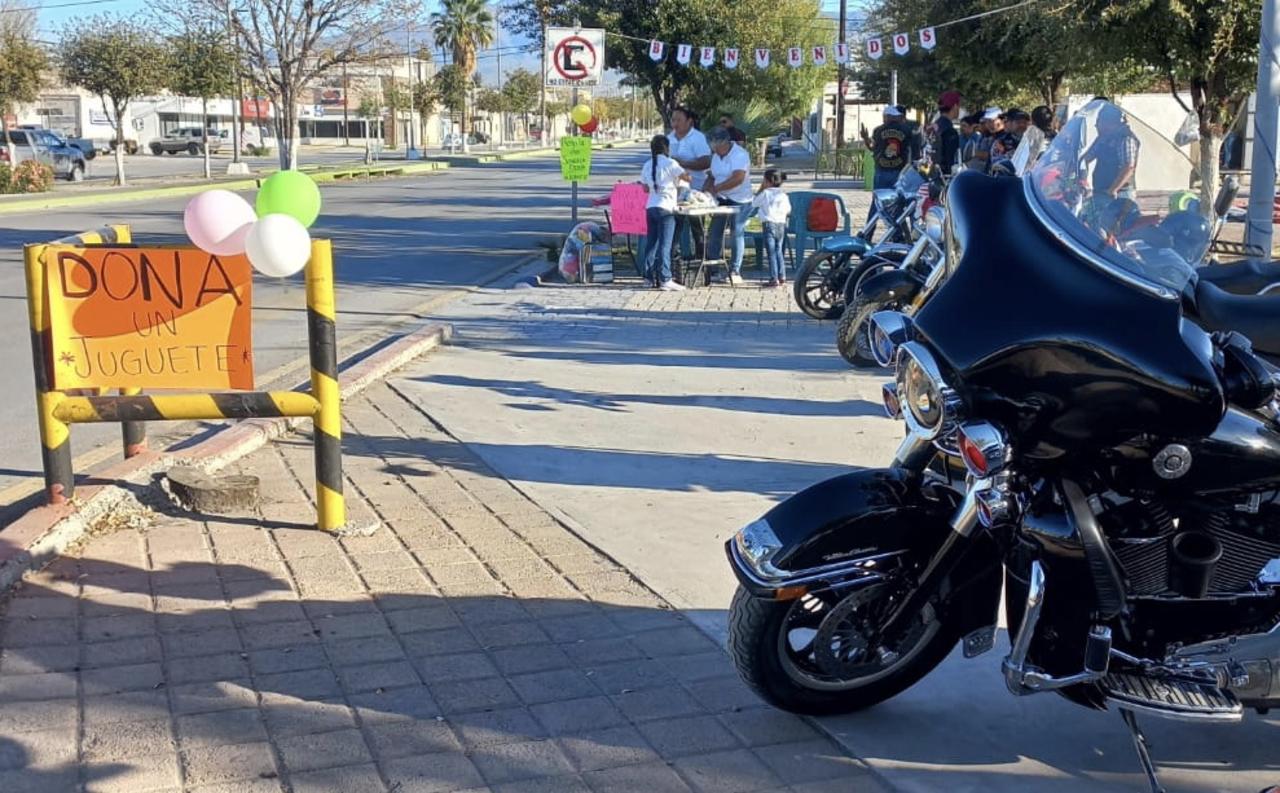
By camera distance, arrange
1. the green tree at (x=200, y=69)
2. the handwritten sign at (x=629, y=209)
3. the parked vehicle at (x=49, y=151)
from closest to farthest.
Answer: the handwritten sign at (x=629, y=209) → the parked vehicle at (x=49, y=151) → the green tree at (x=200, y=69)

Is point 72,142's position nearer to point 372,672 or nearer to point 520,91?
point 372,672

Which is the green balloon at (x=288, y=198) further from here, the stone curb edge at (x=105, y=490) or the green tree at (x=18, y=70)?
the green tree at (x=18, y=70)

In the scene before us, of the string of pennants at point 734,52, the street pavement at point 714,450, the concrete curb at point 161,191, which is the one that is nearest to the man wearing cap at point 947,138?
the street pavement at point 714,450

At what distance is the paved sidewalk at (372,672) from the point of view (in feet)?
10.9

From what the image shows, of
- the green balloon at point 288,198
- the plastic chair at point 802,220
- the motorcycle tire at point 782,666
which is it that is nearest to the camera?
the motorcycle tire at point 782,666

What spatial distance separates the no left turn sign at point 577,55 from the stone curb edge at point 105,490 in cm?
865

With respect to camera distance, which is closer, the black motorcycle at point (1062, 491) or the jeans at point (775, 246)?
the black motorcycle at point (1062, 491)

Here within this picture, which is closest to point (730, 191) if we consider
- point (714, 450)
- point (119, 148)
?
point (714, 450)

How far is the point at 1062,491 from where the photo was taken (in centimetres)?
305

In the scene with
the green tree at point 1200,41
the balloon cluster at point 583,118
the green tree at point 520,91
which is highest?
the green tree at point 520,91

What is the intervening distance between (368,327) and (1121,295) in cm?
881

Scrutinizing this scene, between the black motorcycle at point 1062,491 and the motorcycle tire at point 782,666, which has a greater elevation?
the black motorcycle at point 1062,491

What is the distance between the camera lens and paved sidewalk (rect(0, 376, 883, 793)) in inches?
131

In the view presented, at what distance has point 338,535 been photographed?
204 inches
